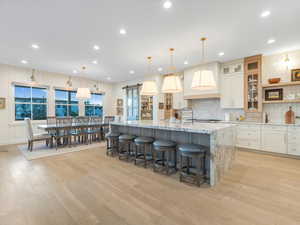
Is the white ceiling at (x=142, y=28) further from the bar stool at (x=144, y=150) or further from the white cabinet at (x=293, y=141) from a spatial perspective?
the bar stool at (x=144, y=150)

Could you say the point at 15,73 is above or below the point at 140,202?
above

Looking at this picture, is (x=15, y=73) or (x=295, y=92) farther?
(x=15, y=73)

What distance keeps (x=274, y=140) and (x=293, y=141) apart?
0.38 m

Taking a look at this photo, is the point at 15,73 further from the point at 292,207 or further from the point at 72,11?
the point at 292,207

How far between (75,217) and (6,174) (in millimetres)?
2362

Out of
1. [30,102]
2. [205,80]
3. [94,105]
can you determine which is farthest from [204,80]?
[30,102]

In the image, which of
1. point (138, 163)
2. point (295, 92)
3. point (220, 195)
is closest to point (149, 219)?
point (220, 195)

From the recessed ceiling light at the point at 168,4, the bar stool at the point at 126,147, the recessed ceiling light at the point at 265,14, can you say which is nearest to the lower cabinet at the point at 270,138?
the recessed ceiling light at the point at 265,14

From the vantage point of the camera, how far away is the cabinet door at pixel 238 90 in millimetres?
4852

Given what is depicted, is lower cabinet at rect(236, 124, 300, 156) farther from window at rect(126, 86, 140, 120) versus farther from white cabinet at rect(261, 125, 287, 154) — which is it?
window at rect(126, 86, 140, 120)

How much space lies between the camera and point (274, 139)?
4.10 meters

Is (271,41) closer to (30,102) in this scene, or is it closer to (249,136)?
(249,136)

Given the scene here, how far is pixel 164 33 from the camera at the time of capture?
3.28 meters

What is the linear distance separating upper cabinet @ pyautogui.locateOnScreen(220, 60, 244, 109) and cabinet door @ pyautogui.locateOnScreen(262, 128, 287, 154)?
1.11 metres
